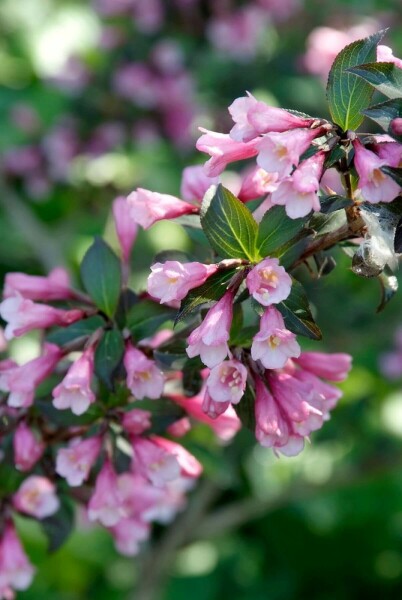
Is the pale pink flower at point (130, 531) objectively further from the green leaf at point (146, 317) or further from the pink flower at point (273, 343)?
the pink flower at point (273, 343)

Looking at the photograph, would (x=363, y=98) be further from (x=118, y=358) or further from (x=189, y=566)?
(x=189, y=566)

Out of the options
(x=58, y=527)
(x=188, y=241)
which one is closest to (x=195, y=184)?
(x=58, y=527)

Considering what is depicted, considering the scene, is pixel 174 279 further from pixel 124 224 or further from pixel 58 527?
pixel 58 527

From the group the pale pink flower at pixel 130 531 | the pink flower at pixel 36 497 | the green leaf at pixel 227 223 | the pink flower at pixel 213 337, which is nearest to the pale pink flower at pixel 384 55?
the green leaf at pixel 227 223

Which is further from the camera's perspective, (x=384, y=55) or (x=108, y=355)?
(x=108, y=355)

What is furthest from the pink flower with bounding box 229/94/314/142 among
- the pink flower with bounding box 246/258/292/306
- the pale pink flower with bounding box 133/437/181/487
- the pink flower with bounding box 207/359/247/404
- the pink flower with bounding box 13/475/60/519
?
the pink flower with bounding box 13/475/60/519

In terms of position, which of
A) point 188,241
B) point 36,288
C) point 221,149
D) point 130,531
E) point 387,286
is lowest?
point 188,241

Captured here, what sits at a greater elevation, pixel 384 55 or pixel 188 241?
pixel 384 55

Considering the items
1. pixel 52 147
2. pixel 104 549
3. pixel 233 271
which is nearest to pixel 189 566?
pixel 104 549

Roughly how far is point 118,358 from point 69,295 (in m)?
0.18

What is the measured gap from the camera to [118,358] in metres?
1.21

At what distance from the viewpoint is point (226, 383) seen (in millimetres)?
1084

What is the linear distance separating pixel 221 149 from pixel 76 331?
334 millimetres

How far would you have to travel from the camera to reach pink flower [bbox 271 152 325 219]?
980mm
